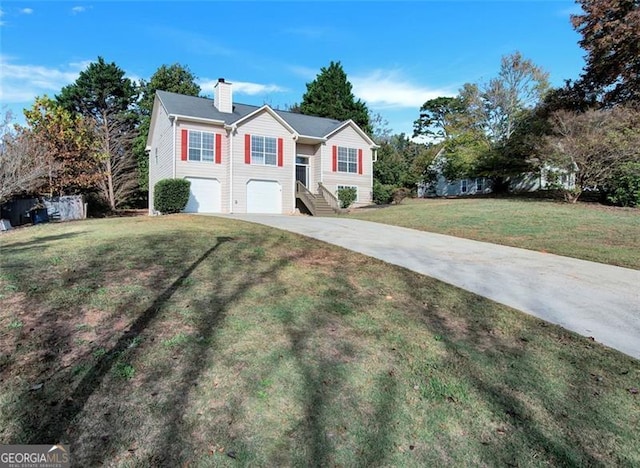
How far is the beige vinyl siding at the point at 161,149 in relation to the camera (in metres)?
20.4

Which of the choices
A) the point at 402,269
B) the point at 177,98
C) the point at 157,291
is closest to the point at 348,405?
the point at 157,291

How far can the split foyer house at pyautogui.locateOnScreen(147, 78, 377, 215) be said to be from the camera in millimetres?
20328

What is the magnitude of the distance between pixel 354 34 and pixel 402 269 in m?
Answer: 11.6

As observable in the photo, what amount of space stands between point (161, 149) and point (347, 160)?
38.1 ft

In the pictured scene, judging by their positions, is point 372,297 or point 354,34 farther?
point 354,34

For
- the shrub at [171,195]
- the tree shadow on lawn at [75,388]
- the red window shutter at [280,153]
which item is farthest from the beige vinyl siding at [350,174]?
the tree shadow on lawn at [75,388]

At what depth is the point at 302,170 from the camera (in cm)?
2509

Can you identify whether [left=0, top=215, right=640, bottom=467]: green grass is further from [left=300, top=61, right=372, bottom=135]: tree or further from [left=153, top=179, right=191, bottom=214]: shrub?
[left=300, top=61, right=372, bottom=135]: tree

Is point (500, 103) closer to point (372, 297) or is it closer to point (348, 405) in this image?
point (372, 297)

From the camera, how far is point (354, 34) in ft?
48.9

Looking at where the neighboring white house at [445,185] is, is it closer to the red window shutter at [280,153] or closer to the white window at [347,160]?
the white window at [347,160]

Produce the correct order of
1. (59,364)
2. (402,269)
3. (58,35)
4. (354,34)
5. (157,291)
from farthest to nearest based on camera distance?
(354,34)
(58,35)
(402,269)
(157,291)
(59,364)

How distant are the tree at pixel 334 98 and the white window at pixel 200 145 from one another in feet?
58.1

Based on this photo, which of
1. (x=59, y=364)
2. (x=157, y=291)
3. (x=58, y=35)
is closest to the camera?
(x=59, y=364)
